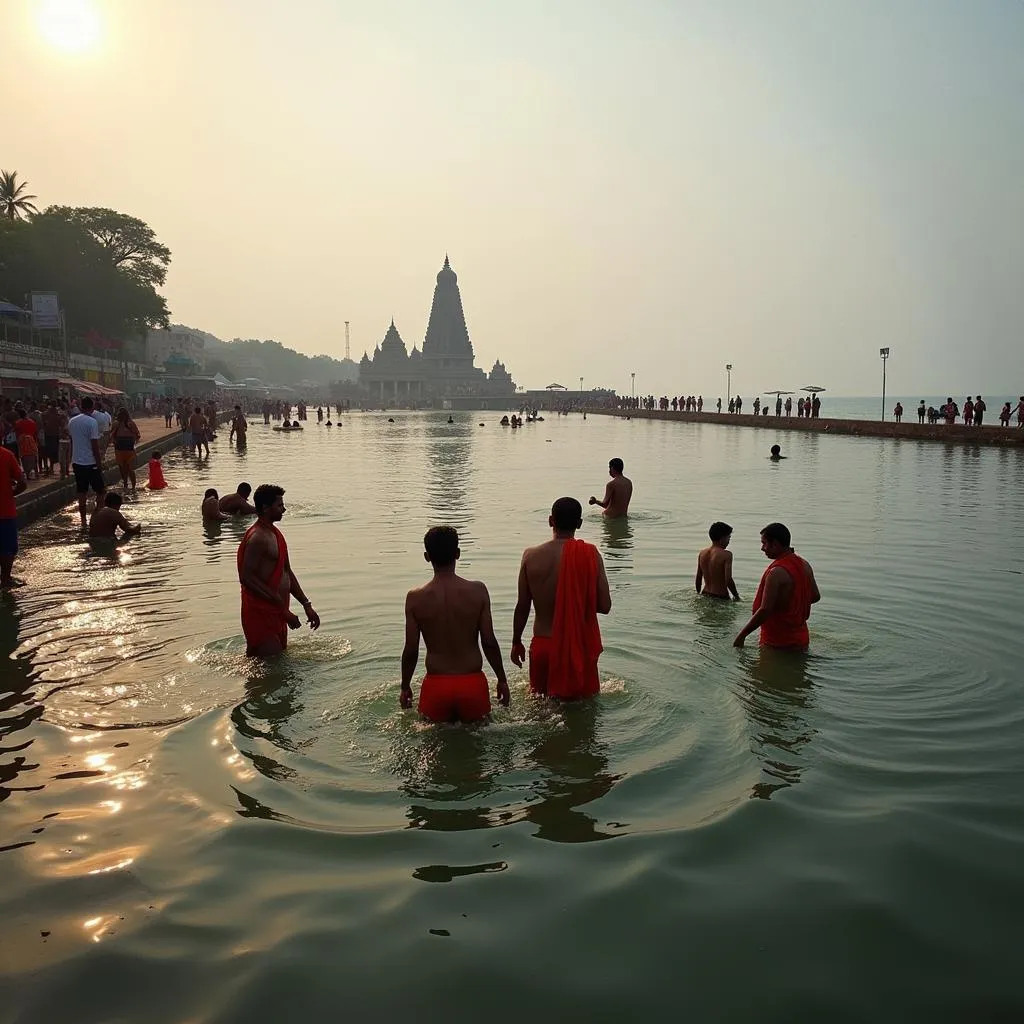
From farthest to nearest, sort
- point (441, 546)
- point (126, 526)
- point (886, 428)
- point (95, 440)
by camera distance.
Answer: point (886, 428) → point (95, 440) → point (126, 526) → point (441, 546)

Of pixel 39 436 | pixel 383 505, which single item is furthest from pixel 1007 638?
pixel 39 436

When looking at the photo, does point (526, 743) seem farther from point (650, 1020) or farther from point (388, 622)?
point (388, 622)

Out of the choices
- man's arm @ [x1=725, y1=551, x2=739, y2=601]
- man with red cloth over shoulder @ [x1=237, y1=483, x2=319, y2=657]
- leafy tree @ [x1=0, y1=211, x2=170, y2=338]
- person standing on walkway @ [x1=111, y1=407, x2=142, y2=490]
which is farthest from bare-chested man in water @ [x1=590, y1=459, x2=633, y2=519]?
leafy tree @ [x1=0, y1=211, x2=170, y2=338]

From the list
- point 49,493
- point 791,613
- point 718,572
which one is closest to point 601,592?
point 791,613

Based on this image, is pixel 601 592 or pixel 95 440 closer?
pixel 601 592

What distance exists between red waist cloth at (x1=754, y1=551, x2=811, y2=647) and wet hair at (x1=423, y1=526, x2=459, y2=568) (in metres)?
2.49

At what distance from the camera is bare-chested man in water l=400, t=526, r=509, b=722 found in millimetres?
4484

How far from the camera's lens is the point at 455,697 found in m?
4.63

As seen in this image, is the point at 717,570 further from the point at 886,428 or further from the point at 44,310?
the point at 44,310

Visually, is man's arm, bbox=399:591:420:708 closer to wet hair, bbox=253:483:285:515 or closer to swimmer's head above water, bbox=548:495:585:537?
swimmer's head above water, bbox=548:495:585:537

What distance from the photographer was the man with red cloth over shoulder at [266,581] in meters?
5.82

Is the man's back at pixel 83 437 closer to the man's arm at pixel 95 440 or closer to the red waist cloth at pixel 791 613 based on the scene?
the man's arm at pixel 95 440

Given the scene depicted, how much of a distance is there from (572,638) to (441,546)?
1026mm

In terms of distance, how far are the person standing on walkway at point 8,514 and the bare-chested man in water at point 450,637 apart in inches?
230
